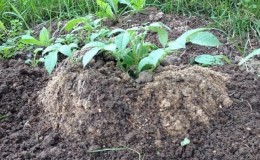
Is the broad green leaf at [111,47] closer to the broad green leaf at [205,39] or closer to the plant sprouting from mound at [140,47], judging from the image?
the plant sprouting from mound at [140,47]

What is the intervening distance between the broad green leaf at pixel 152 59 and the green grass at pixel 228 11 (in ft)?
3.03

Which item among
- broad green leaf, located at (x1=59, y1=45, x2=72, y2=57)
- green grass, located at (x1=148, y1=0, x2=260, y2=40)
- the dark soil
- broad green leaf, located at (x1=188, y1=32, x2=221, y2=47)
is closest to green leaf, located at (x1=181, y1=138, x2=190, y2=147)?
the dark soil

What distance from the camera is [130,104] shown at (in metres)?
2.09

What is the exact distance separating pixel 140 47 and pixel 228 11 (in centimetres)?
110

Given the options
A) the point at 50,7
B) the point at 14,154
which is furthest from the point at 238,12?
the point at 14,154

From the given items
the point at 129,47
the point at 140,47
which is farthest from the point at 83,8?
the point at 140,47

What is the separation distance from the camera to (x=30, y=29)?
121 inches

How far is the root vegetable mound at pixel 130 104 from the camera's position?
81.2 inches

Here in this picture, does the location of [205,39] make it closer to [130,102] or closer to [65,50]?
[130,102]

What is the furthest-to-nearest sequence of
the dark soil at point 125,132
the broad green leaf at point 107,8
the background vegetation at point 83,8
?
1. the background vegetation at point 83,8
2. the broad green leaf at point 107,8
3. the dark soil at point 125,132

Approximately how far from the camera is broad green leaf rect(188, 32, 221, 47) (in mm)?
2121

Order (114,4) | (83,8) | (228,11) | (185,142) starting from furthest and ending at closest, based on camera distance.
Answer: (83,8), (228,11), (114,4), (185,142)

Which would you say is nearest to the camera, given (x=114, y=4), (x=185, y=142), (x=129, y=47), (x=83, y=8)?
(x=185, y=142)

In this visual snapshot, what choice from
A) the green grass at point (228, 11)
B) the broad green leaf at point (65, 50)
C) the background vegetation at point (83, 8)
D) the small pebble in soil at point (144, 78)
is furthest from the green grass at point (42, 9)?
the small pebble in soil at point (144, 78)
